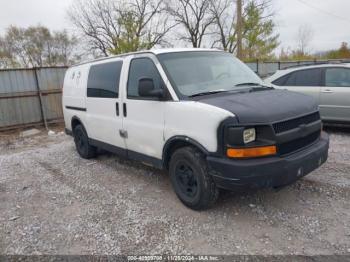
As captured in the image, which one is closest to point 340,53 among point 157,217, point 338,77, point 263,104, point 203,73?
point 338,77

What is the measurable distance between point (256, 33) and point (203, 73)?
2405 centimetres

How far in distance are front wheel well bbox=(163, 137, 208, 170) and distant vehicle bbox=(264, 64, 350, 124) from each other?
185 inches

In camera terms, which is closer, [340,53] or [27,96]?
[27,96]

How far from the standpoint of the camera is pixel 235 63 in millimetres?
4223

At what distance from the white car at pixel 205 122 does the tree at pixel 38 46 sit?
29.4m

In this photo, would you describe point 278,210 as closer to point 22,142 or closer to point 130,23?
point 22,142

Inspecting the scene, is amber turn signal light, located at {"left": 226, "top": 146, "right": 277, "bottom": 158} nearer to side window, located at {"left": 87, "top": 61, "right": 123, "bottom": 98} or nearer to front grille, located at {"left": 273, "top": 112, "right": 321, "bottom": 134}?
front grille, located at {"left": 273, "top": 112, "right": 321, "bottom": 134}

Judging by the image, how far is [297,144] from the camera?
3.10 metres

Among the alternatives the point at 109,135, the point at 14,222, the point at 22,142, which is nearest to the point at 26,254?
the point at 14,222

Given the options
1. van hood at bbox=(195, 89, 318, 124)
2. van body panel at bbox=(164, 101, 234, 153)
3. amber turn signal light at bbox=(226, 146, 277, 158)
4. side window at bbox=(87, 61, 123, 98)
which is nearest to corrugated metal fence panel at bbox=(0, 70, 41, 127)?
side window at bbox=(87, 61, 123, 98)

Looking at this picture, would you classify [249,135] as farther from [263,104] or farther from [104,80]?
[104,80]

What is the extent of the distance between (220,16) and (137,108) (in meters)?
29.6

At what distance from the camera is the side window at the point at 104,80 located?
14.5ft

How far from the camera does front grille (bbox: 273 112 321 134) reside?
285 cm
